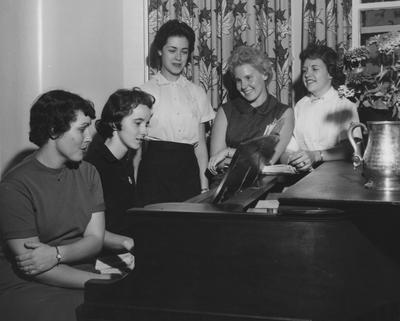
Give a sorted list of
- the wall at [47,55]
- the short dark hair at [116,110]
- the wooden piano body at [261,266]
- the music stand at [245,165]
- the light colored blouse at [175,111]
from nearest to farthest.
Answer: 1. the wooden piano body at [261,266]
2. the music stand at [245,165]
3. the short dark hair at [116,110]
4. the wall at [47,55]
5. the light colored blouse at [175,111]

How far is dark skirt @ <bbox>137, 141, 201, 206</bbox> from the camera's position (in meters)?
3.05

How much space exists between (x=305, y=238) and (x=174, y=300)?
1.29 ft

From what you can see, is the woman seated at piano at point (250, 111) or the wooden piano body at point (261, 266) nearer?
the wooden piano body at point (261, 266)

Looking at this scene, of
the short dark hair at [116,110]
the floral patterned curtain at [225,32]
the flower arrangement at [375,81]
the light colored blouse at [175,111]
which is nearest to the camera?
the flower arrangement at [375,81]

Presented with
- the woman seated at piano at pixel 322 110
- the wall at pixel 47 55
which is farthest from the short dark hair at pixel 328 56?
the wall at pixel 47 55

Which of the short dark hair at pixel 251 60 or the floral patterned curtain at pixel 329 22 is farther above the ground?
the floral patterned curtain at pixel 329 22

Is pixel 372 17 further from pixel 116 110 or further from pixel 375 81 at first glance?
pixel 116 110

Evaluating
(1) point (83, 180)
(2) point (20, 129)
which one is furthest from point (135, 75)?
(1) point (83, 180)

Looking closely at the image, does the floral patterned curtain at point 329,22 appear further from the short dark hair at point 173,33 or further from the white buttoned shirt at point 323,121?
the short dark hair at point 173,33

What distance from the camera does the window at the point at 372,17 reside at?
11.5 feet

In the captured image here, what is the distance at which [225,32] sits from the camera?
3549mm

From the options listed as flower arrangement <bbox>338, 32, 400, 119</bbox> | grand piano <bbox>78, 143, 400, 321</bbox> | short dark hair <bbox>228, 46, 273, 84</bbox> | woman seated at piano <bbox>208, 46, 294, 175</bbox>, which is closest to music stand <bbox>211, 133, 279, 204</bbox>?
grand piano <bbox>78, 143, 400, 321</bbox>

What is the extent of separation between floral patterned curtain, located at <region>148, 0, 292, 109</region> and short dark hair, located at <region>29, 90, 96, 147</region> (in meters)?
1.63

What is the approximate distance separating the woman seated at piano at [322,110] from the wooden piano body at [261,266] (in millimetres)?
1505
